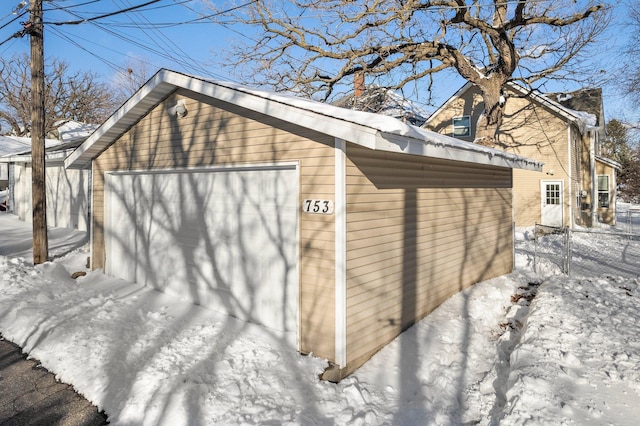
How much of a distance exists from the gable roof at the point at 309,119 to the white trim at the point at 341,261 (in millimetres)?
305

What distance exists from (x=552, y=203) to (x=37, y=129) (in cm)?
1892

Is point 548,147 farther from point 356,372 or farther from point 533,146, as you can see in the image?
point 356,372

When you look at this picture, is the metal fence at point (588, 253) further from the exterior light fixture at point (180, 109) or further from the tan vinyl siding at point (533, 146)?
the exterior light fixture at point (180, 109)

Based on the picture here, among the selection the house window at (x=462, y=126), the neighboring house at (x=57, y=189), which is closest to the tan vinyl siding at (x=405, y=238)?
the neighboring house at (x=57, y=189)

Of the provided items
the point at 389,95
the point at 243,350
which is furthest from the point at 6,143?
the point at 243,350

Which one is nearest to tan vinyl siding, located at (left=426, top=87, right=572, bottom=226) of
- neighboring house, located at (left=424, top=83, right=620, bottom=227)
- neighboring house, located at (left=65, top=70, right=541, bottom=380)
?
neighboring house, located at (left=424, top=83, right=620, bottom=227)

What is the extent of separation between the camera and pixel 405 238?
5.66 meters

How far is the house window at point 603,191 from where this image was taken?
21.5 metres

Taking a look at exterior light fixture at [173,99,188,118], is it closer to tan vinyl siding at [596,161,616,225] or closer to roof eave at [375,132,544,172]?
roof eave at [375,132,544,172]

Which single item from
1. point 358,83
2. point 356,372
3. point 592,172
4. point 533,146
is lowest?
point 356,372

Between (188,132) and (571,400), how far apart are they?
5945 mm

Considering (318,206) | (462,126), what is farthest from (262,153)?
Result: (462,126)

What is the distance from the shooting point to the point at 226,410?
3.75 meters

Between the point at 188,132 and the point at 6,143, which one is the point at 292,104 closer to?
the point at 188,132
